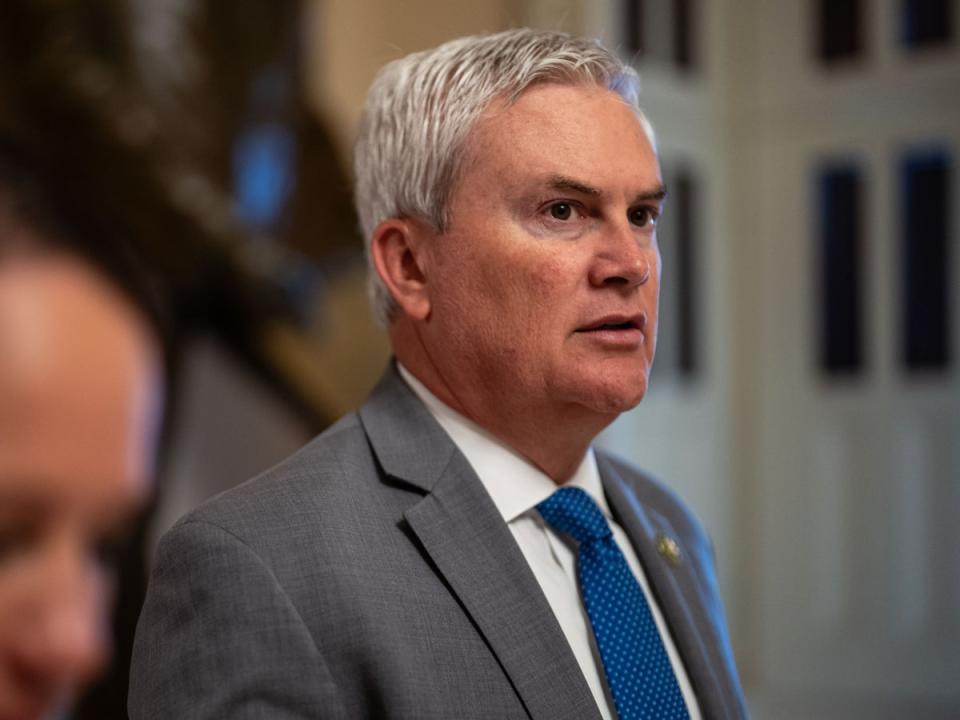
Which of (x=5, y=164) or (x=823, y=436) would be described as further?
(x=823, y=436)

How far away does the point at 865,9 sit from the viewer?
527 cm

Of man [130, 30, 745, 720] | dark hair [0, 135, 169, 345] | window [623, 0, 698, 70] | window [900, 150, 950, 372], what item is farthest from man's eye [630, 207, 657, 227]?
window [900, 150, 950, 372]

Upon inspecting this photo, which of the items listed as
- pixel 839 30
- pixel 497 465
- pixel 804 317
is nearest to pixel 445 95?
pixel 497 465

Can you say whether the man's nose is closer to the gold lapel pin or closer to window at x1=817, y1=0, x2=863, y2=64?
the gold lapel pin

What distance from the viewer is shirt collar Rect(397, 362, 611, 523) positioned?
4.39 feet

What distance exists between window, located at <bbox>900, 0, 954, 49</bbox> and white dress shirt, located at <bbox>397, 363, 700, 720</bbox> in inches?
174

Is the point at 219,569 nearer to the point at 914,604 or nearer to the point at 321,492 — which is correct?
the point at 321,492

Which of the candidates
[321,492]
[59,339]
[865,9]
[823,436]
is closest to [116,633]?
[59,339]

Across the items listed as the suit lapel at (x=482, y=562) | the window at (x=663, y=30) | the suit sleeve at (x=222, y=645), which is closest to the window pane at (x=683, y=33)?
the window at (x=663, y=30)

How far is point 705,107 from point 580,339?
4469mm

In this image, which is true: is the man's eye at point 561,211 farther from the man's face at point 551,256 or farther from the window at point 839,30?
the window at point 839,30

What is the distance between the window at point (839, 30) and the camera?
531 centimetres

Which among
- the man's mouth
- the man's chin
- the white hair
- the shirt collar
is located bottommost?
the shirt collar

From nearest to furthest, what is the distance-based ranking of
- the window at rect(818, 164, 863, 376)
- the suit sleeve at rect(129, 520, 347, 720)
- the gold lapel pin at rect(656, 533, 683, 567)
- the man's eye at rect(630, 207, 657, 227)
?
the suit sleeve at rect(129, 520, 347, 720) < the man's eye at rect(630, 207, 657, 227) < the gold lapel pin at rect(656, 533, 683, 567) < the window at rect(818, 164, 863, 376)
